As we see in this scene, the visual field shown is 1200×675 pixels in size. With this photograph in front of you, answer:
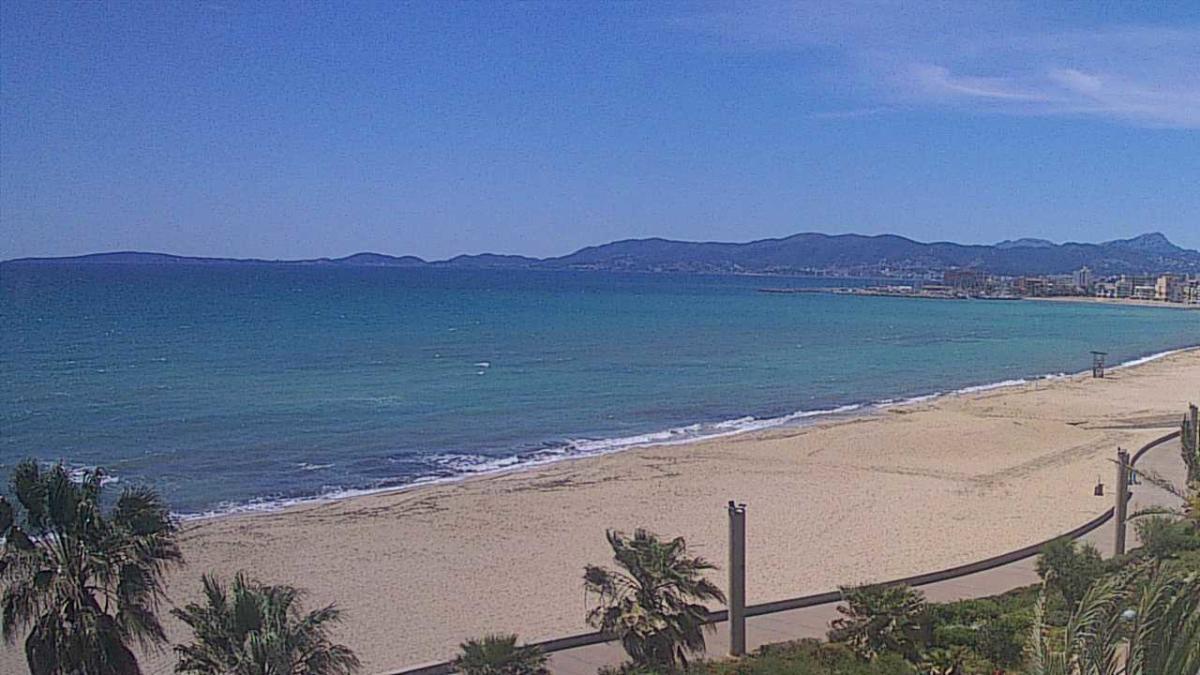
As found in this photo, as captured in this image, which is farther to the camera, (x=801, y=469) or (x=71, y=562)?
(x=801, y=469)

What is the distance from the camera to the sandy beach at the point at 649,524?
1725 cm

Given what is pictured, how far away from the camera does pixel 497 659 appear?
910cm

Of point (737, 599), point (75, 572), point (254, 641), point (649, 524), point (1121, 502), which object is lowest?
point (649, 524)

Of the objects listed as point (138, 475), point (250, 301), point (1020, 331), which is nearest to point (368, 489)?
point (138, 475)

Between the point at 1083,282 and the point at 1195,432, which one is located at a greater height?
the point at 1083,282

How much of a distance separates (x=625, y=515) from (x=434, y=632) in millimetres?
8144

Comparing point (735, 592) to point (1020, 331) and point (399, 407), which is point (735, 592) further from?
point (1020, 331)

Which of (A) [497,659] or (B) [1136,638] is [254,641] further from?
(B) [1136,638]

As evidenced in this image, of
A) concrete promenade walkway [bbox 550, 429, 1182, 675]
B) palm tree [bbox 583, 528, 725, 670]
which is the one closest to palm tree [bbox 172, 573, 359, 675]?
palm tree [bbox 583, 528, 725, 670]

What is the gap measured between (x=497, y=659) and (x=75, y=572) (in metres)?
3.57

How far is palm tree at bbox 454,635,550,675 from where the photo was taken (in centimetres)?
907

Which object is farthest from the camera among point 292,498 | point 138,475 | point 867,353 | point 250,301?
point 250,301

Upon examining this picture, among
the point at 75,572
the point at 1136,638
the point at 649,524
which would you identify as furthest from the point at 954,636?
the point at 649,524

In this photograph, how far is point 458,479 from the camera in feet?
91.1
